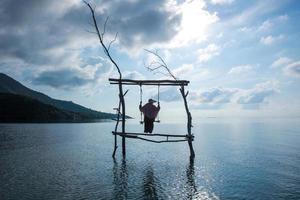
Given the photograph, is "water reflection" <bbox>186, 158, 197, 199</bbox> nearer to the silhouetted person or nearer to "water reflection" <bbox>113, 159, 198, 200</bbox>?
"water reflection" <bbox>113, 159, 198, 200</bbox>

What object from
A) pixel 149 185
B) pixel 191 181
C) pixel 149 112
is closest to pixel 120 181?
pixel 149 185

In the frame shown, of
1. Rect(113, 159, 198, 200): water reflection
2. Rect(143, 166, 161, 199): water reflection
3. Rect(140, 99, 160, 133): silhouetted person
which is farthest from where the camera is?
Rect(140, 99, 160, 133): silhouetted person

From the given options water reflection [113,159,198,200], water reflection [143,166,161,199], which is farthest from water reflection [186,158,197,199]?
water reflection [143,166,161,199]

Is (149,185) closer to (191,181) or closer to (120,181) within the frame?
(120,181)

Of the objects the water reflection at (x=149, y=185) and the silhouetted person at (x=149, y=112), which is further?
the silhouetted person at (x=149, y=112)

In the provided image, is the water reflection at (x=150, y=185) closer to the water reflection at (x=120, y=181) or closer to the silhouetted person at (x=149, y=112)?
the water reflection at (x=120, y=181)

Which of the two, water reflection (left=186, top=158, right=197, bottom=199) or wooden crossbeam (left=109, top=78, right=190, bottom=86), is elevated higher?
wooden crossbeam (left=109, top=78, right=190, bottom=86)

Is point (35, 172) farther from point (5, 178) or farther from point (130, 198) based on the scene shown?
point (130, 198)

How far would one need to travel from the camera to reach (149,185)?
798 inches

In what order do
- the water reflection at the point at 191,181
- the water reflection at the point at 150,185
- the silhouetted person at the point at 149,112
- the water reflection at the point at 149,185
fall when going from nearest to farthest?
the water reflection at the point at 150,185 < the water reflection at the point at 149,185 < the water reflection at the point at 191,181 < the silhouetted person at the point at 149,112

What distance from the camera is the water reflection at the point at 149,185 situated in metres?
17.8

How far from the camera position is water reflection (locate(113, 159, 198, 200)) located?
17.8 m

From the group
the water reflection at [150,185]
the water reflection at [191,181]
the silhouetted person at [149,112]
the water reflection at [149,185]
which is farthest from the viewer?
the silhouetted person at [149,112]

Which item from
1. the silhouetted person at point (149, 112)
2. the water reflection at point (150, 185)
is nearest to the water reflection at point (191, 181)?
the water reflection at point (150, 185)
